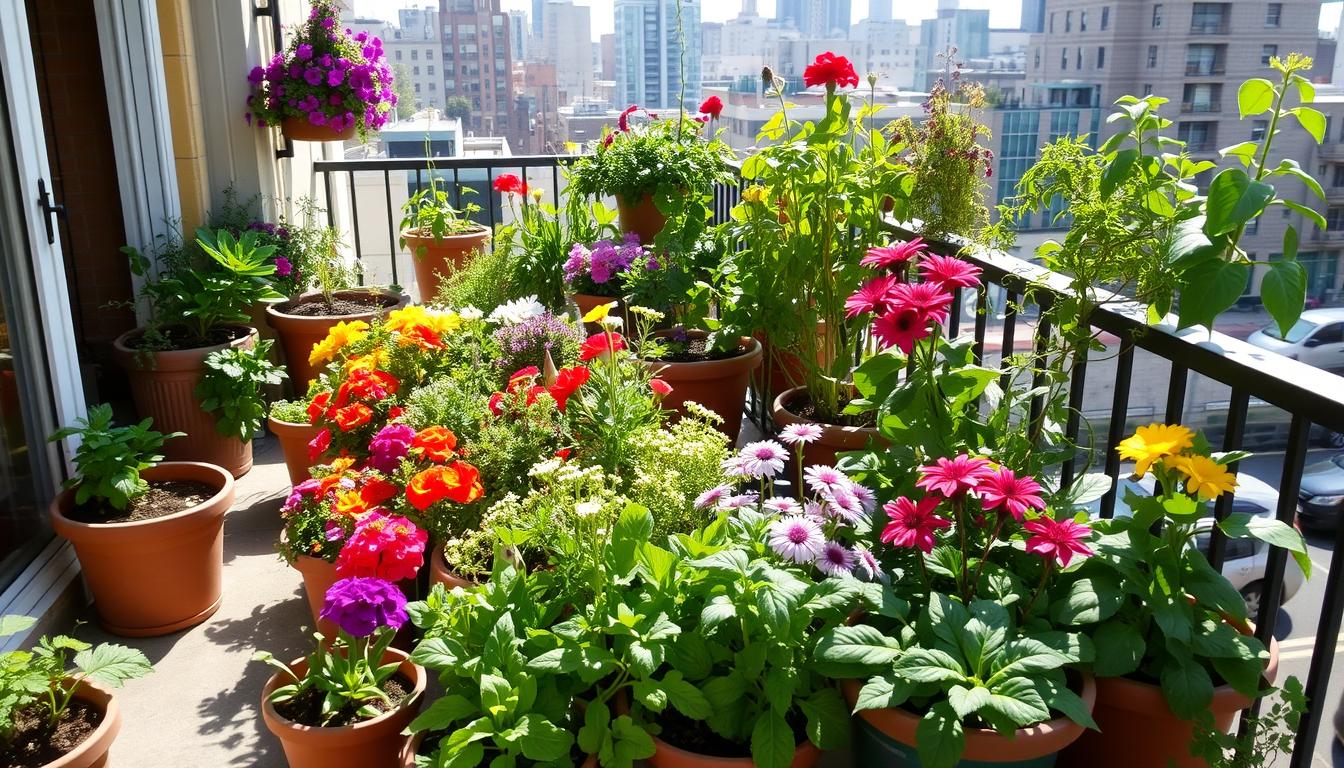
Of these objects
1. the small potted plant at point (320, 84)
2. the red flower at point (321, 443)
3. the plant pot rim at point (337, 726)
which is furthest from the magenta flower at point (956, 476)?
the small potted plant at point (320, 84)

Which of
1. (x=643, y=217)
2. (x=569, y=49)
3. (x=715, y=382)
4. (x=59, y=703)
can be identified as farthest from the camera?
(x=569, y=49)

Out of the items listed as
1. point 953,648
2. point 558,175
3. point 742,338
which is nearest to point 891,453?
point 953,648

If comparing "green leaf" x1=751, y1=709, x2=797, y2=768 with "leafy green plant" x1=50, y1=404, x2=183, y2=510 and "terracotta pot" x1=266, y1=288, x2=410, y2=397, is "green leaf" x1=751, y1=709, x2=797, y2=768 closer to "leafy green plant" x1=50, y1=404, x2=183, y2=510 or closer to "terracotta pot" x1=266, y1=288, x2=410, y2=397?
"leafy green plant" x1=50, y1=404, x2=183, y2=510

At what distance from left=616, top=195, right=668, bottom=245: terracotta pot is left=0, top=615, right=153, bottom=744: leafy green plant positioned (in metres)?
2.31

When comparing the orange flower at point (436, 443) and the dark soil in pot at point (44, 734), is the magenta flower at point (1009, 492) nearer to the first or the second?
the orange flower at point (436, 443)

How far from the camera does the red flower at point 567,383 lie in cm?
227

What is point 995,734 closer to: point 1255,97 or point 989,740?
point 989,740

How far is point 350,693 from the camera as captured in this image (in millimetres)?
1698

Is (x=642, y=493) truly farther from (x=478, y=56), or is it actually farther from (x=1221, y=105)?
(x=1221, y=105)

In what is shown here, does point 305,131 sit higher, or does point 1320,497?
point 305,131

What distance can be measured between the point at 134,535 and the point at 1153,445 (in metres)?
2.19

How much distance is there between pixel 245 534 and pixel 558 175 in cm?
256

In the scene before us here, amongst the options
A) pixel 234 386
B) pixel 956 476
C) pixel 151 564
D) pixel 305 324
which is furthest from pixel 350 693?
pixel 305 324

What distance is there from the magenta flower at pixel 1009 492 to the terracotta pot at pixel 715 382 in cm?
137
